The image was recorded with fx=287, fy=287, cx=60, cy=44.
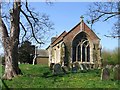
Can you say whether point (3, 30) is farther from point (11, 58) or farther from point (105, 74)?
point (105, 74)

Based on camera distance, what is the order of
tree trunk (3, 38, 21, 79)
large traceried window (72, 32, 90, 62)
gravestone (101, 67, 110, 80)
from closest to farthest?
1. gravestone (101, 67, 110, 80)
2. tree trunk (3, 38, 21, 79)
3. large traceried window (72, 32, 90, 62)

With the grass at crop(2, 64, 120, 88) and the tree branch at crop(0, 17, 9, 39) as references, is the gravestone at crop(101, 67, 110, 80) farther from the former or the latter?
the tree branch at crop(0, 17, 9, 39)

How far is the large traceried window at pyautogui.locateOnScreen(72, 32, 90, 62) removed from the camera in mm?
48600

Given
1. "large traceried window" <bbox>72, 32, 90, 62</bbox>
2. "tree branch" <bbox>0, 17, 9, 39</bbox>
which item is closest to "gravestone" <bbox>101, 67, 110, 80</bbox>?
"tree branch" <bbox>0, 17, 9, 39</bbox>

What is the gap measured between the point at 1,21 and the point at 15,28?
3.12 ft

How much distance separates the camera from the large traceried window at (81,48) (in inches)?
1913

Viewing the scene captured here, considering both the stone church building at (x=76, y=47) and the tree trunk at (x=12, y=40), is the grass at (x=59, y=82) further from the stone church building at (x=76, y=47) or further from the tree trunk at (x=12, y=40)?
the stone church building at (x=76, y=47)

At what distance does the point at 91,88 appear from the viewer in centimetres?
1233

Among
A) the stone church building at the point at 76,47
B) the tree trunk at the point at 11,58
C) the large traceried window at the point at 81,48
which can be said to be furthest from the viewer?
the stone church building at the point at 76,47

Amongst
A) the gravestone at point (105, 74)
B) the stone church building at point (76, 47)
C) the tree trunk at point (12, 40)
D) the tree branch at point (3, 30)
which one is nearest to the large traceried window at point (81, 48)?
the stone church building at point (76, 47)

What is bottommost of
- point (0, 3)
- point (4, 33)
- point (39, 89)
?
point (39, 89)

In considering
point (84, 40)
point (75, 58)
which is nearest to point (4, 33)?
point (75, 58)

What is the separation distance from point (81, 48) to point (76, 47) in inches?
57.6

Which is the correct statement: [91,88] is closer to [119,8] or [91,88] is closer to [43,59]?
[119,8]
